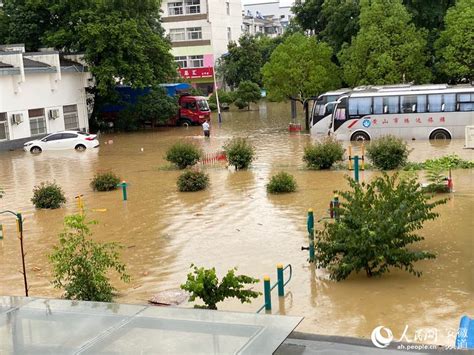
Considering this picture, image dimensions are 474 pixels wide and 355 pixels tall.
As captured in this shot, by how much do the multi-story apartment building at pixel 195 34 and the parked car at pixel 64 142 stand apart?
34825 mm

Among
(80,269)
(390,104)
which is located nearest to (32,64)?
(390,104)

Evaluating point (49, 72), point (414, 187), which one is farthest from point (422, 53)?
point (414, 187)

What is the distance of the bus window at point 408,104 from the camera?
30422mm

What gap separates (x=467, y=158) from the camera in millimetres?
24312

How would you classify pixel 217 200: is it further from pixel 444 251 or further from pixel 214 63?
pixel 214 63

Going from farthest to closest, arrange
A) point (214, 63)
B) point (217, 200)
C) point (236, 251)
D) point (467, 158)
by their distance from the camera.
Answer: point (214, 63), point (467, 158), point (217, 200), point (236, 251)

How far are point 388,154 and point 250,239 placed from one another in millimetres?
9489

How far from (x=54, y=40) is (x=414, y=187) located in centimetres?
3536

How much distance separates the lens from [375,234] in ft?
35.2

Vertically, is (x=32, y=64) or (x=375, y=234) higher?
(x=32, y=64)

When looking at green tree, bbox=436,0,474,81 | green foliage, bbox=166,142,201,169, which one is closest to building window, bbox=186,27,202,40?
green tree, bbox=436,0,474,81

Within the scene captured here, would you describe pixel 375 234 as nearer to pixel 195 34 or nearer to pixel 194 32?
pixel 195 34

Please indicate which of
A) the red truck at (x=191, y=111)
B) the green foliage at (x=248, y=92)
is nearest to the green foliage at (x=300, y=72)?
the red truck at (x=191, y=111)

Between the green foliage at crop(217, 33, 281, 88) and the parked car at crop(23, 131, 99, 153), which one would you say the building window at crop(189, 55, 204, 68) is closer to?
the green foliage at crop(217, 33, 281, 88)
